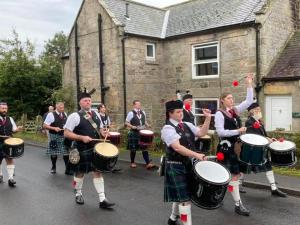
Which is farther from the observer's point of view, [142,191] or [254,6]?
[254,6]

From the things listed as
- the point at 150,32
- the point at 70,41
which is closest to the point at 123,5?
the point at 150,32

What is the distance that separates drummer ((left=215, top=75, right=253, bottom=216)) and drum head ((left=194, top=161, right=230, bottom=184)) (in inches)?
45.1

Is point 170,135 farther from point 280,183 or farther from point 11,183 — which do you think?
point 11,183

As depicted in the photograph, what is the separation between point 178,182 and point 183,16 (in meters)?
13.1

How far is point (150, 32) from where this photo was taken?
15883mm

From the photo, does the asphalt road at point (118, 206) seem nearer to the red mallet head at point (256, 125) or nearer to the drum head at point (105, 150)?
the drum head at point (105, 150)

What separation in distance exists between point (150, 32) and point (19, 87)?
11.1m

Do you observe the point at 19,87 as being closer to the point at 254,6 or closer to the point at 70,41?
the point at 70,41

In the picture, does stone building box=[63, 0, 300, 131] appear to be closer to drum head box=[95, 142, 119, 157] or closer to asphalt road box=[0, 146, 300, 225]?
asphalt road box=[0, 146, 300, 225]

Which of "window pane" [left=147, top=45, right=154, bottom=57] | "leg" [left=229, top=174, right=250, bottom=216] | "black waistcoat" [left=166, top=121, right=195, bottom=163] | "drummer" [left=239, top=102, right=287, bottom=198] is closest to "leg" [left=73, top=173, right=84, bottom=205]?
"black waistcoat" [left=166, top=121, right=195, bottom=163]

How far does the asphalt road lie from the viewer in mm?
5418

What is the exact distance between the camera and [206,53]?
48.5 ft

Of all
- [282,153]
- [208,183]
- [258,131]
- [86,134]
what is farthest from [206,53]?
[208,183]

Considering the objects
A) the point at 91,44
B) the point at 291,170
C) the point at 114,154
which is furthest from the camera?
the point at 91,44
